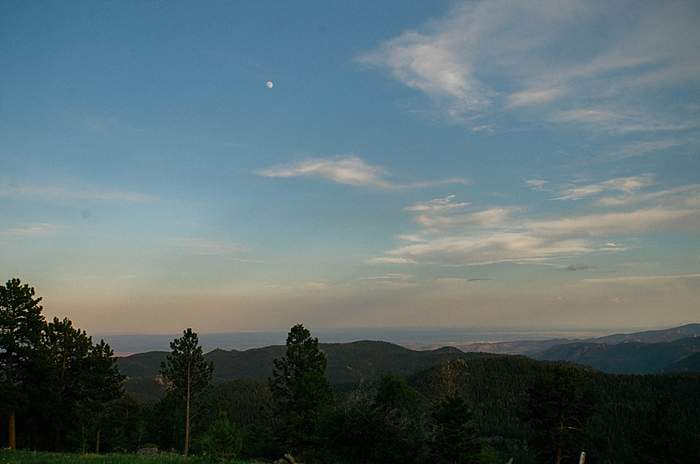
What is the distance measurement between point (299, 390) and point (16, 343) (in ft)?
84.4

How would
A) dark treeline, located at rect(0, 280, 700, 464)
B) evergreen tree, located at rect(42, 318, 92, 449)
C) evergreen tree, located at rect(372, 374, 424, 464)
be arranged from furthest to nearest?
evergreen tree, located at rect(42, 318, 92, 449) < evergreen tree, located at rect(372, 374, 424, 464) < dark treeline, located at rect(0, 280, 700, 464)

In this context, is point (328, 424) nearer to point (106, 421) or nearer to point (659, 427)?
point (106, 421)

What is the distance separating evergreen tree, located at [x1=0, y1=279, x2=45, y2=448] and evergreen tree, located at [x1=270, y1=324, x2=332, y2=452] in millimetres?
22193

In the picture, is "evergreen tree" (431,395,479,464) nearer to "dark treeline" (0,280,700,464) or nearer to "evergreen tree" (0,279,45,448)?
"dark treeline" (0,280,700,464)

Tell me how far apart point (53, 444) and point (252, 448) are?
82.3 ft

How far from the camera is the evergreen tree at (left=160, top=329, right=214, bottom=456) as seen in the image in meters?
49.7

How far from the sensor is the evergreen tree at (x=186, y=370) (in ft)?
163

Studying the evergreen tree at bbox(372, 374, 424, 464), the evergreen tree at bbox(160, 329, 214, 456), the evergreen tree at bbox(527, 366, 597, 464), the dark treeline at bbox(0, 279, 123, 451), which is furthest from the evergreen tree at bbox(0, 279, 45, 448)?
the evergreen tree at bbox(527, 366, 597, 464)

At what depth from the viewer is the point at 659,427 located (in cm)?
4594

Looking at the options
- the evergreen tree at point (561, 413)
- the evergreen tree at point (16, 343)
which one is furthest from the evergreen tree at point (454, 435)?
the evergreen tree at point (16, 343)

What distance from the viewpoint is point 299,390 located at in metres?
48.8

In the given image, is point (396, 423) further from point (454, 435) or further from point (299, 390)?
point (299, 390)

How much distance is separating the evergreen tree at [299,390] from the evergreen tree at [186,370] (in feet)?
25.8

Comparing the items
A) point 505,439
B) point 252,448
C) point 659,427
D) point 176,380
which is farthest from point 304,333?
point 505,439
